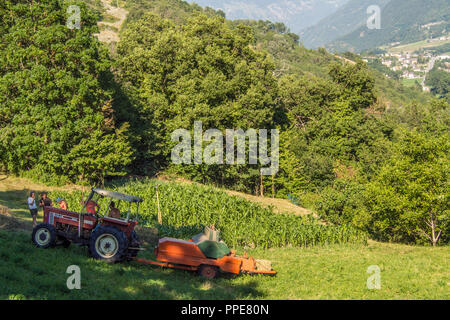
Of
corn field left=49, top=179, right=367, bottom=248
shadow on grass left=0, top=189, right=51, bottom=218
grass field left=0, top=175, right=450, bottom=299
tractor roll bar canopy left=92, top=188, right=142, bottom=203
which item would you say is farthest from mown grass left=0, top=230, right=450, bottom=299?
shadow on grass left=0, top=189, right=51, bottom=218

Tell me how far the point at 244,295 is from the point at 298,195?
3614cm

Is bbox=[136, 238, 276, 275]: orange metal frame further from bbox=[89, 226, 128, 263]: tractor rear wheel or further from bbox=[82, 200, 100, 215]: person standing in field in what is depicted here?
bbox=[82, 200, 100, 215]: person standing in field

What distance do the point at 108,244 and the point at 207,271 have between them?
3614mm

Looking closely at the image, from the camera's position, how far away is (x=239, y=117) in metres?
42.5

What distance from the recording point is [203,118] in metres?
40.1

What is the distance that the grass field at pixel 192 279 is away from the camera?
10344 millimetres

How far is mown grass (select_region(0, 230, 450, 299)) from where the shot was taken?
10.3 meters

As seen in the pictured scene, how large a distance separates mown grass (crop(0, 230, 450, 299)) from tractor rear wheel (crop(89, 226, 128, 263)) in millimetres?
356

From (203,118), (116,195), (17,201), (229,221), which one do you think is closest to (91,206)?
(116,195)

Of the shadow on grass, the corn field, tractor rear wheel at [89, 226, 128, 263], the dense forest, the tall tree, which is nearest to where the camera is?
tractor rear wheel at [89, 226, 128, 263]

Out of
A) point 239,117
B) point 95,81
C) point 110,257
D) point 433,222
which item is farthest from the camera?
point 239,117

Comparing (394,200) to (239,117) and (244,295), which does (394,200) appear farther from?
(239,117)

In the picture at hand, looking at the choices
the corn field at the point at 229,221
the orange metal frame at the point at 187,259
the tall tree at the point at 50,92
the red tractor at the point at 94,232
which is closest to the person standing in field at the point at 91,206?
the red tractor at the point at 94,232
